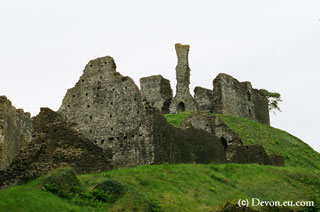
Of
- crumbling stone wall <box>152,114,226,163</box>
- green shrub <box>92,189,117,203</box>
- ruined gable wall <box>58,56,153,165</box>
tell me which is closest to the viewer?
green shrub <box>92,189,117,203</box>

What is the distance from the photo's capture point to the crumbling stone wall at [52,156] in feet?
76.8

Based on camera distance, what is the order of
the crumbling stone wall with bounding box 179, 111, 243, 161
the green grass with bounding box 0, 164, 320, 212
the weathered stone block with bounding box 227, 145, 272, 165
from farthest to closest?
the crumbling stone wall with bounding box 179, 111, 243, 161 → the weathered stone block with bounding box 227, 145, 272, 165 → the green grass with bounding box 0, 164, 320, 212

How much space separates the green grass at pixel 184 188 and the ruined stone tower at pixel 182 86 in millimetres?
24708

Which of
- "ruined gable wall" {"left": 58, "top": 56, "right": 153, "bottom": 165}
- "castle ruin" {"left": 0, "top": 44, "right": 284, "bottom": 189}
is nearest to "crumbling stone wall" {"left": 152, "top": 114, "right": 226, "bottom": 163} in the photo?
"castle ruin" {"left": 0, "top": 44, "right": 284, "bottom": 189}

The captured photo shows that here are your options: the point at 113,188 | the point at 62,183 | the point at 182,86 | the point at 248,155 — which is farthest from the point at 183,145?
the point at 182,86

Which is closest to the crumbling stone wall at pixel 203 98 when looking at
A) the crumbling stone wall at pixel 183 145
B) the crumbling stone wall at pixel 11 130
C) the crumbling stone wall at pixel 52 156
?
the crumbling stone wall at pixel 183 145

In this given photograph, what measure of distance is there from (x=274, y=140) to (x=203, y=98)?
10.3 m

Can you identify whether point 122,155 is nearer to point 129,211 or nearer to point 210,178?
point 210,178

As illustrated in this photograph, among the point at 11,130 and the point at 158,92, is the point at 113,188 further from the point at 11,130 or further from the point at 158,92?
the point at 158,92

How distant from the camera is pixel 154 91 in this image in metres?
61.6

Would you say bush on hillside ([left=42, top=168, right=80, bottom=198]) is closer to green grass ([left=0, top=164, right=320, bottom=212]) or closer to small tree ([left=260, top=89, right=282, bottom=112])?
green grass ([left=0, top=164, right=320, bottom=212])

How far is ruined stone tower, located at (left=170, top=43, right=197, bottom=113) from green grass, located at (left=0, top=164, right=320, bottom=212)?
24708 millimetres

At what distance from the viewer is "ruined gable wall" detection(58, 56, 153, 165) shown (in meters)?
31.5

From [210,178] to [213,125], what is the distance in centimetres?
1423
